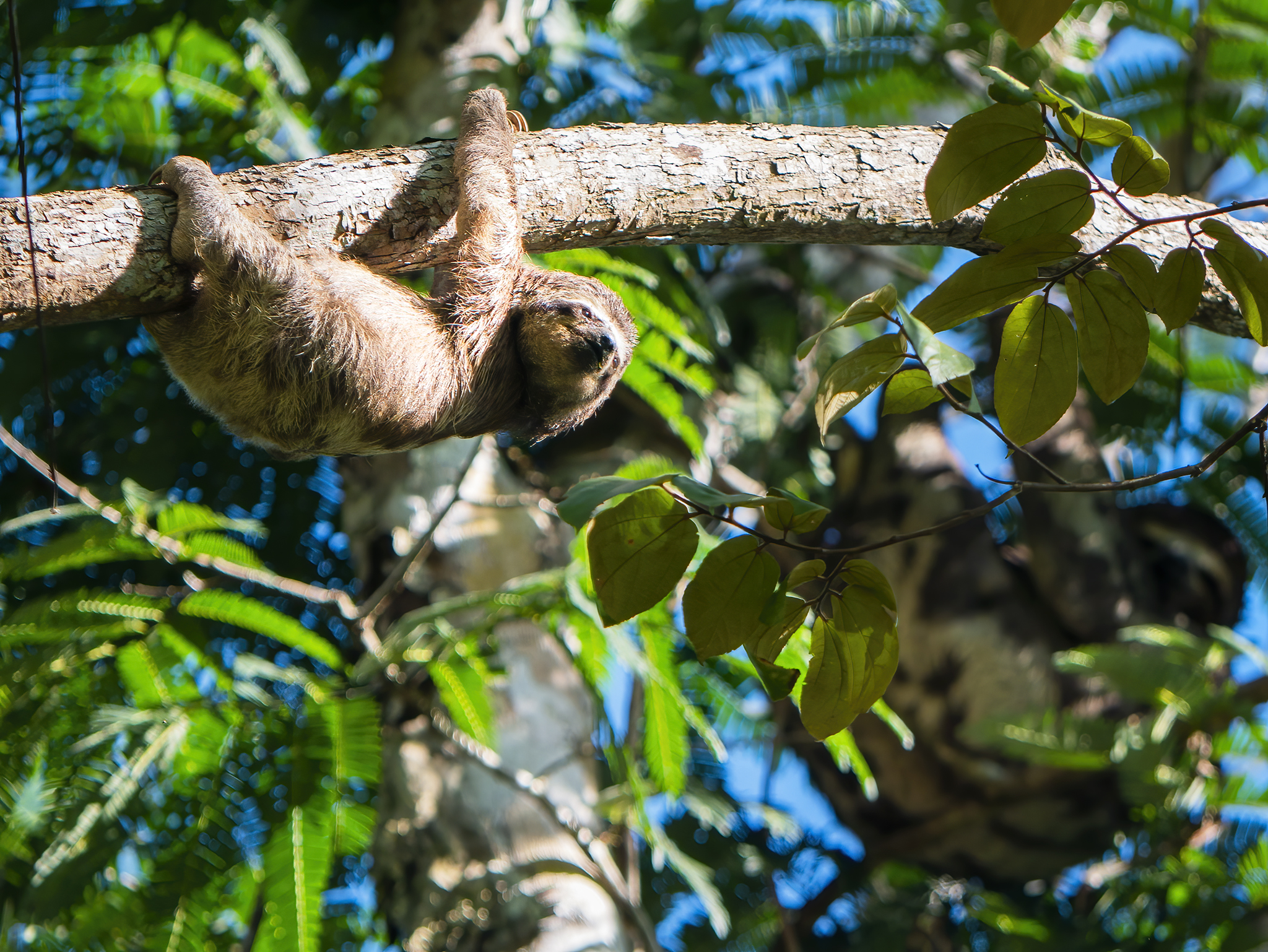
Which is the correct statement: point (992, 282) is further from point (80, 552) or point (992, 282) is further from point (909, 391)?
point (80, 552)

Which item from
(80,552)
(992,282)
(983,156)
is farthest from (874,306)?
(80,552)

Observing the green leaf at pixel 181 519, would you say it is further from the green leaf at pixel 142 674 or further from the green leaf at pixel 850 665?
the green leaf at pixel 850 665

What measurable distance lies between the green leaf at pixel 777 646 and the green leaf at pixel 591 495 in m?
0.39

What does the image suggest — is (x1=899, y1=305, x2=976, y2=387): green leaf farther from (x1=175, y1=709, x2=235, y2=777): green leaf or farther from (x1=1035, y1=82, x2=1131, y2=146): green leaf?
(x1=175, y1=709, x2=235, y2=777): green leaf

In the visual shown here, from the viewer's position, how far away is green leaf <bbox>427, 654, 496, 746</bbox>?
404 centimetres

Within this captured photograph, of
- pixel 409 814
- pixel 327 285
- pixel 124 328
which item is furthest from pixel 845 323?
pixel 124 328

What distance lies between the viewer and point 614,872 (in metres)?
4.64

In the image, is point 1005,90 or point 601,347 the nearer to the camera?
point 1005,90

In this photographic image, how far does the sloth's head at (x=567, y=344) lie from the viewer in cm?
347

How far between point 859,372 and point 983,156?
19.0 inches

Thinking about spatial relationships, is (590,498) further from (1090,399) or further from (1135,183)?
(1090,399)

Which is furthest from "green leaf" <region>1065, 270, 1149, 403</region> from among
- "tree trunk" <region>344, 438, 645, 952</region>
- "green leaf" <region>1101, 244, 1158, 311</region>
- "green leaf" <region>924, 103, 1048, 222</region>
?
"tree trunk" <region>344, 438, 645, 952</region>

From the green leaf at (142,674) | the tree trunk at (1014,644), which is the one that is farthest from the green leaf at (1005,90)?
the tree trunk at (1014,644)

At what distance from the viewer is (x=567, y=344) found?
137 inches
